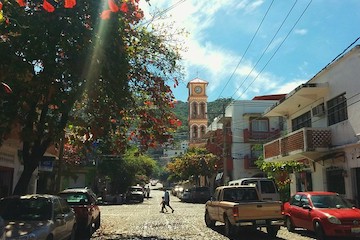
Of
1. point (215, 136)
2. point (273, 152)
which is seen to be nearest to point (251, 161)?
point (215, 136)

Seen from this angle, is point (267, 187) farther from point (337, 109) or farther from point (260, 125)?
point (260, 125)

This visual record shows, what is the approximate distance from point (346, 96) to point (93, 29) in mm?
12733

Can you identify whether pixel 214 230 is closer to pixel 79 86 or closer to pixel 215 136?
pixel 79 86

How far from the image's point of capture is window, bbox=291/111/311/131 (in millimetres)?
24533

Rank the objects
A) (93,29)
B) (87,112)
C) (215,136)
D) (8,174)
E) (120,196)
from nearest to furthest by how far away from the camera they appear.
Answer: (93,29) → (87,112) → (8,174) → (120,196) → (215,136)

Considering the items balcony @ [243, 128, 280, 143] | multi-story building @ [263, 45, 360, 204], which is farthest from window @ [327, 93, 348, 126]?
balcony @ [243, 128, 280, 143]

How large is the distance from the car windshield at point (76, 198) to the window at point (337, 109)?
40.2ft

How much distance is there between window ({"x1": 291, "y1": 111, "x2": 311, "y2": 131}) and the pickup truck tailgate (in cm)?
1119

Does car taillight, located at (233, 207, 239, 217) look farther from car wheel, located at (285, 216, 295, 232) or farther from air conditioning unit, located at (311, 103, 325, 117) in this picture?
air conditioning unit, located at (311, 103, 325, 117)

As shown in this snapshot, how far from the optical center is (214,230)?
16.9 m

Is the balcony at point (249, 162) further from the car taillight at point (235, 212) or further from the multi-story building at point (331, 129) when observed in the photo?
the car taillight at point (235, 212)

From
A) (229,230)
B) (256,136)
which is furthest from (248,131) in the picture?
(229,230)

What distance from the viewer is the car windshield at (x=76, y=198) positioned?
16500 mm

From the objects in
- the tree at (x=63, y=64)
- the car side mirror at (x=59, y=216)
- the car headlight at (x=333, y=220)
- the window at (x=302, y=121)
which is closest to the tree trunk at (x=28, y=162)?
the tree at (x=63, y=64)
